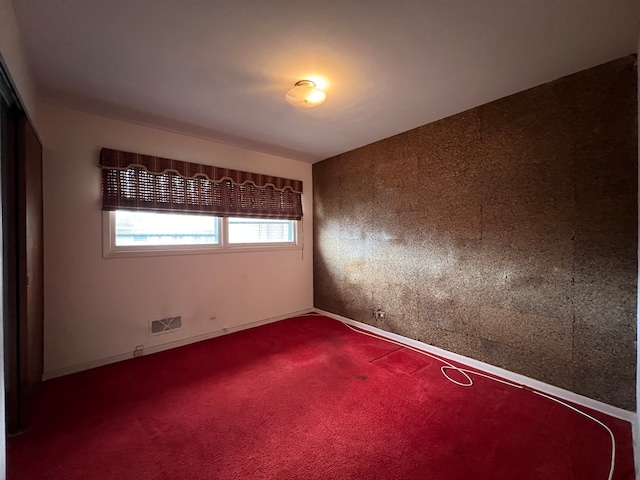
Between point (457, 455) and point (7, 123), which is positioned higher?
point (7, 123)

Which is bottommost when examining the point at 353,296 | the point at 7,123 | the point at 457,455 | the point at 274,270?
the point at 457,455

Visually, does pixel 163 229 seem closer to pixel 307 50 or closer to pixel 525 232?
pixel 307 50

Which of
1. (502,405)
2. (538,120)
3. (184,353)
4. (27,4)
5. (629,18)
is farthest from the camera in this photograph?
(184,353)

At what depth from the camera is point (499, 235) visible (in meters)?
2.39

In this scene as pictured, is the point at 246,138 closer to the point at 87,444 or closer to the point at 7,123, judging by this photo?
the point at 7,123

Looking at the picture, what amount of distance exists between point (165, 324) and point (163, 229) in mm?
1077

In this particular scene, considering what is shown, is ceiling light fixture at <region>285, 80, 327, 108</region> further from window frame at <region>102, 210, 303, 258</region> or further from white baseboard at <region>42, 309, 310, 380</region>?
white baseboard at <region>42, 309, 310, 380</region>

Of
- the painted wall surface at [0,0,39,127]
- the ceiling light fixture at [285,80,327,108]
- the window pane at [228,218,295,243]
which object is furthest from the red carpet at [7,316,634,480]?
the ceiling light fixture at [285,80,327,108]

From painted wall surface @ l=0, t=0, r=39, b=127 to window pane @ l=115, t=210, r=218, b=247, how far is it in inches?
45.2

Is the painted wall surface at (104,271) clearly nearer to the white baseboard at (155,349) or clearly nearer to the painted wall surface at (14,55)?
the white baseboard at (155,349)

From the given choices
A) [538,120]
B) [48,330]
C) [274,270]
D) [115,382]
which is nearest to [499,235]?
[538,120]

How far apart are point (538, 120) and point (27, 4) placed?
3402mm

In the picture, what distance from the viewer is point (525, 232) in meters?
2.24

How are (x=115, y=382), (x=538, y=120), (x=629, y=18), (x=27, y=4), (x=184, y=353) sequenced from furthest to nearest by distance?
1. (x=184, y=353)
2. (x=115, y=382)
3. (x=538, y=120)
4. (x=629, y=18)
5. (x=27, y=4)
